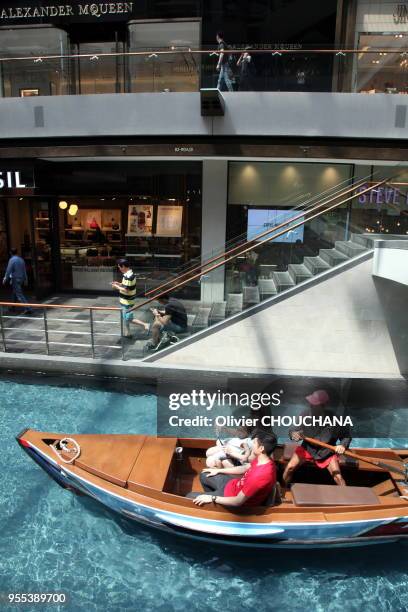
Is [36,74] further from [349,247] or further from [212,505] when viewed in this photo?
[212,505]

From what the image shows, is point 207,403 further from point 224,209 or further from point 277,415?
point 224,209

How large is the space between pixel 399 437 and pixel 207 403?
9.31ft

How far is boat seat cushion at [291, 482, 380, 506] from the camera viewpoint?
425 cm

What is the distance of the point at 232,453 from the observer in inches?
187

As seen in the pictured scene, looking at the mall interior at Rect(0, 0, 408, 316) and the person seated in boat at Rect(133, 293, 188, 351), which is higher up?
the mall interior at Rect(0, 0, 408, 316)

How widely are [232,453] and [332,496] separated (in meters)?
1.07

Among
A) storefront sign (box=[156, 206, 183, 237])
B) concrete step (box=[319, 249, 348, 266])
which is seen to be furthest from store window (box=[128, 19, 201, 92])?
concrete step (box=[319, 249, 348, 266])

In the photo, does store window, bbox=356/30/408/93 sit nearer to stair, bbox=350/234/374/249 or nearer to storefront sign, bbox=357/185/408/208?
storefront sign, bbox=357/185/408/208

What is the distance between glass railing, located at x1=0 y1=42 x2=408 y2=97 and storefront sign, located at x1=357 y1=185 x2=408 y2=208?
10.2 ft

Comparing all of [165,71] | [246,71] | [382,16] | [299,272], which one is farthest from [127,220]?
[382,16]

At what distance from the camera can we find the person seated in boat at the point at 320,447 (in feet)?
15.6

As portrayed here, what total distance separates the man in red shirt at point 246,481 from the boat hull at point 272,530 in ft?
0.64

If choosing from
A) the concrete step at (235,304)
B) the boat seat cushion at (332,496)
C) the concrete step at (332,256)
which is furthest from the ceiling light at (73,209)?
the boat seat cushion at (332,496)

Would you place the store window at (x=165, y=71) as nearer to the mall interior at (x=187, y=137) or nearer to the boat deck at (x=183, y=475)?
the mall interior at (x=187, y=137)
